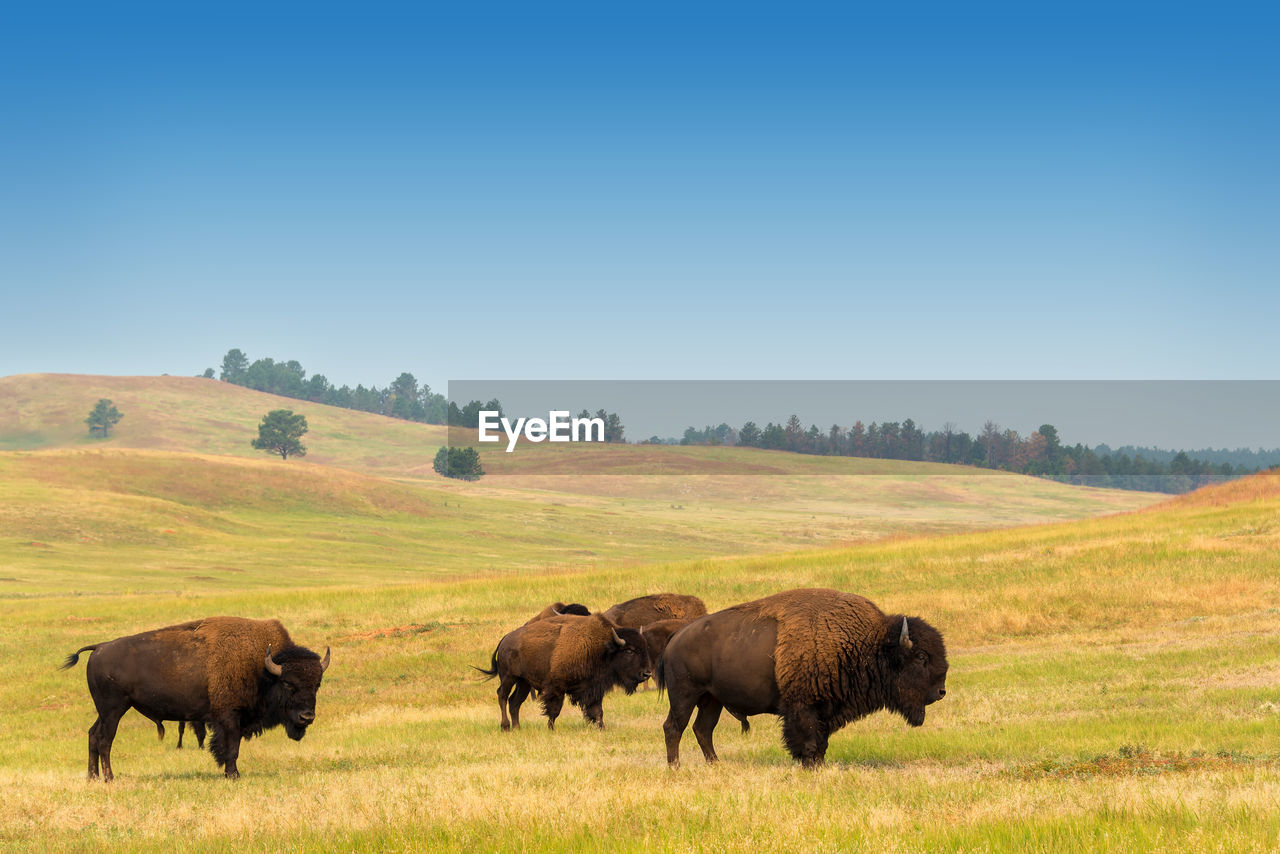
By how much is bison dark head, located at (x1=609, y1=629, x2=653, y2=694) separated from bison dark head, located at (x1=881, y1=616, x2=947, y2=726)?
7.10 meters

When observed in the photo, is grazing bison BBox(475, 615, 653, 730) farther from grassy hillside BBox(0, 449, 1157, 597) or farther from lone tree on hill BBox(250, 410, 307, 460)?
lone tree on hill BBox(250, 410, 307, 460)

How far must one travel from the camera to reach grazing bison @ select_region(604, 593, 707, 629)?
73.4ft

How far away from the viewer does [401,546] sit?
87250 millimetres

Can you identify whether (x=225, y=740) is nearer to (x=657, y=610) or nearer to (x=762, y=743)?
(x=762, y=743)

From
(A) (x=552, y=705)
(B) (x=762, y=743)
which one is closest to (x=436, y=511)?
(A) (x=552, y=705)

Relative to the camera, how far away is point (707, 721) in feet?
42.1

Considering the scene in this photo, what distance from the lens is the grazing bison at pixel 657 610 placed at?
22.4 m

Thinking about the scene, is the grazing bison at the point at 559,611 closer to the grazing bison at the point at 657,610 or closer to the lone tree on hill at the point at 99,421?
the grazing bison at the point at 657,610

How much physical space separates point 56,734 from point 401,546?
6760 cm

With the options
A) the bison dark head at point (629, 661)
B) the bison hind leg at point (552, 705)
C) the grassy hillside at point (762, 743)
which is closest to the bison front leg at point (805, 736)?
the grassy hillside at point (762, 743)

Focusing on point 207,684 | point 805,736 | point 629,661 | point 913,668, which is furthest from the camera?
point 629,661

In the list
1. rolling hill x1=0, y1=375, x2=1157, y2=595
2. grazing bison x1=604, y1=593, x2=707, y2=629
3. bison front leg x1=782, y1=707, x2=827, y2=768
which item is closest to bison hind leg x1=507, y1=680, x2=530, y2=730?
grazing bison x1=604, y1=593, x2=707, y2=629

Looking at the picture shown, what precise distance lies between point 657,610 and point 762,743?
740 cm

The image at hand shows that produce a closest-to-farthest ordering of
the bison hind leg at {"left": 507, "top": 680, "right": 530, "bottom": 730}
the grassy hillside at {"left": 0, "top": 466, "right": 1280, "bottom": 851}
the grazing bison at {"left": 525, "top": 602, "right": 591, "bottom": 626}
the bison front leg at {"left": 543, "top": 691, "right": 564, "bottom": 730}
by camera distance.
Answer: the grassy hillside at {"left": 0, "top": 466, "right": 1280, "bottom": 851}
the bison front leg at {"left": 543, "top": 691, "right": 564, "bottom": 730}
the bison hind leg at {"left": 507, "top": 680, "right": 530, "bottom": 730}
the grazing bison at {"left": 525, "top": 602, "right": 591, "bottom": 626}
